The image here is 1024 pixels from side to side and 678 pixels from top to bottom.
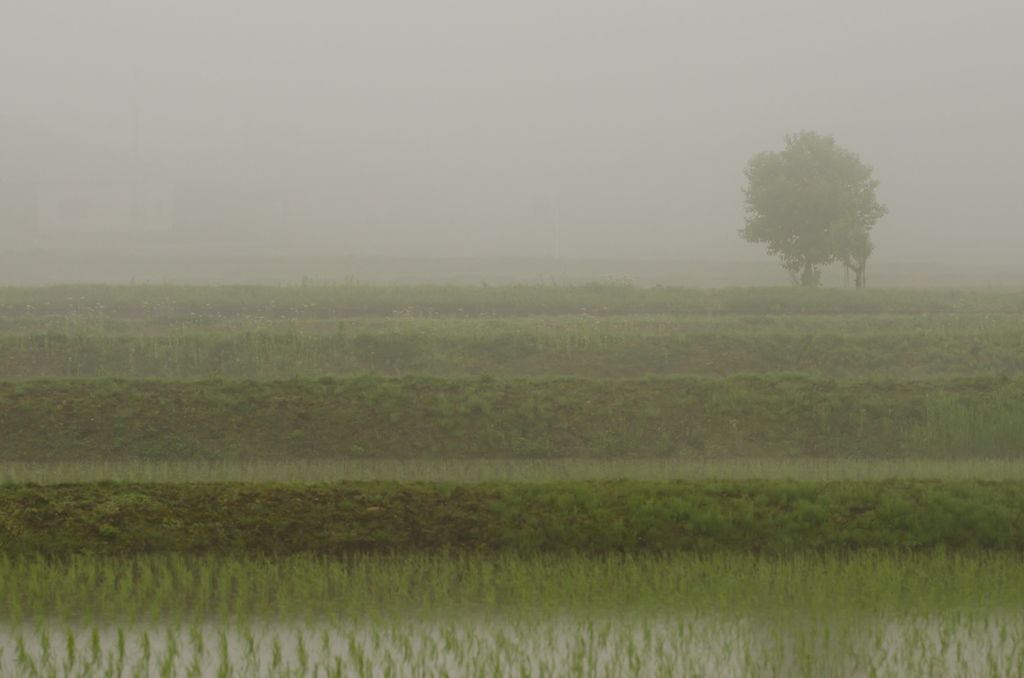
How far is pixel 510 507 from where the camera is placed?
14414 millimetres

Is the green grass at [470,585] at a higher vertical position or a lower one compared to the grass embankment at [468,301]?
lower

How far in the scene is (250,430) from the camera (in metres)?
21.0

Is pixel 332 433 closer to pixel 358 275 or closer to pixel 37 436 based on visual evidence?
pixel 37 436

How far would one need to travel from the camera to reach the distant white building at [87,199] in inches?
3501

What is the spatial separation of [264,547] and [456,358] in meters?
17.4

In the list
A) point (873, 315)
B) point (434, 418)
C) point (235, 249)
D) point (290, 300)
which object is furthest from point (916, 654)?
point (235, 249)

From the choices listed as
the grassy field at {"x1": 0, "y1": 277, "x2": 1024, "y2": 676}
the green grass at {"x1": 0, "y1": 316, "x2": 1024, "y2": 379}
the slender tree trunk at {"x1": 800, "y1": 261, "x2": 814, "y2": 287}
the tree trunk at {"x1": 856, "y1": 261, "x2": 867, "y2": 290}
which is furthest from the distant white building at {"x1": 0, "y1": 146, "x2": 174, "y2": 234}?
the green grass at {"x1": 0, "y1": 316, "x2": 1024, "y2": 379}

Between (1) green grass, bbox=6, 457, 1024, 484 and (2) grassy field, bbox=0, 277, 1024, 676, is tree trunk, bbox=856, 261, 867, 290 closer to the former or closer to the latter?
(2) grassy field, bbox=0, 277, 1024, 676

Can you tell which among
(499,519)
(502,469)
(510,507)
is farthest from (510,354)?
(499,519)

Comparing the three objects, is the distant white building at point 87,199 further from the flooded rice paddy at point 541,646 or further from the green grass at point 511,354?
the flooded rice paddy at point 541,646

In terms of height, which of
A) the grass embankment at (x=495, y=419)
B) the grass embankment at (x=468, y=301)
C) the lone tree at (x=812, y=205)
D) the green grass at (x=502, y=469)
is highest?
the lone tree at (x=812, y=205)

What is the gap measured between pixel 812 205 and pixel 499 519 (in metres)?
48.2

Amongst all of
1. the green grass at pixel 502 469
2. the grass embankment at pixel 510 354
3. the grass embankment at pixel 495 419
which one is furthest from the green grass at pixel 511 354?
the green grass at pixel 502 469

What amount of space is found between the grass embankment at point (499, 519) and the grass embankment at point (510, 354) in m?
13.3
